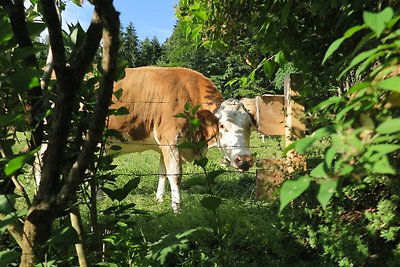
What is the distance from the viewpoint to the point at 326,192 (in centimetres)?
81

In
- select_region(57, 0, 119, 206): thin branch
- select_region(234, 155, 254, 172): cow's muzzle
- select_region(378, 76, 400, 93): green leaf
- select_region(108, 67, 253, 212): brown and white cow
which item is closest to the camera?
select_region(378, 76, 400, 93): green leaf

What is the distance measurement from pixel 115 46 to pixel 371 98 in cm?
59

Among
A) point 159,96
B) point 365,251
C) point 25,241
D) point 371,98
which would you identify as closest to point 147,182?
point 159,96

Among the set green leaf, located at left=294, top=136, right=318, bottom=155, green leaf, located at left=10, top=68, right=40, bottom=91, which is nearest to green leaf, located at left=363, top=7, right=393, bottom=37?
green leaf, located at left=294, top=136, right=318, bottom=155

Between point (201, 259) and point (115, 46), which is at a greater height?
point (115, 46)

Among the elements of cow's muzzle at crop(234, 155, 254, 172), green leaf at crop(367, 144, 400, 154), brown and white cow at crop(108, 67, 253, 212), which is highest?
brown and white cow at crop(108, 67, 253, 212)

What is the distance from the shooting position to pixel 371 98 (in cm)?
95

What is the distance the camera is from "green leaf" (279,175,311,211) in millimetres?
811

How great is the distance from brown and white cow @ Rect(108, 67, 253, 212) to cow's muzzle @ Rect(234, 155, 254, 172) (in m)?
0.05

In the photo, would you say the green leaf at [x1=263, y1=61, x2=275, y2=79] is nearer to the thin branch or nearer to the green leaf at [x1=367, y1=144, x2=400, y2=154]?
the thin branch

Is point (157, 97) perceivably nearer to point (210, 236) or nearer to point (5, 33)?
point (210, 236)

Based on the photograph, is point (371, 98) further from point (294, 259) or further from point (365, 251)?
point (294, 259)

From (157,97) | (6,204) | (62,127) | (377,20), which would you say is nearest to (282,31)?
(62,127)

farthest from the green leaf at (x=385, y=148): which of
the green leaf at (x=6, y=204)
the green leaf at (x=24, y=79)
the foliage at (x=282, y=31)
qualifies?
the foliage at (x=282, y=31)
